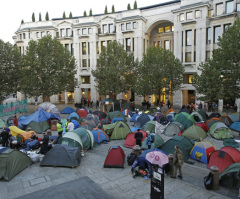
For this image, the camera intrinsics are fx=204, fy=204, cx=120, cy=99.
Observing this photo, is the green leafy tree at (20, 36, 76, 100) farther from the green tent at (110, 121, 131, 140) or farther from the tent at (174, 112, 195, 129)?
the tent at (174, 112, 195, 129)

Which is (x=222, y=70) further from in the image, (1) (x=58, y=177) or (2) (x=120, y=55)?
(1) (x=58, y=177)

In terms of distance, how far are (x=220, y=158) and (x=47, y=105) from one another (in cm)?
2130

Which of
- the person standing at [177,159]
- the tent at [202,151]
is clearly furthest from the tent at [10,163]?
the tent at [202,151]

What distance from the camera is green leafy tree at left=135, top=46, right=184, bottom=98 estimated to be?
93.1 feet

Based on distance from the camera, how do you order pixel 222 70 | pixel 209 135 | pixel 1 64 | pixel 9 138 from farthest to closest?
pixel 1 64, pixel 222 70, pixel 209 135, pixel 9 138

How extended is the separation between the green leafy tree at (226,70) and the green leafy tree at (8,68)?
25071mm

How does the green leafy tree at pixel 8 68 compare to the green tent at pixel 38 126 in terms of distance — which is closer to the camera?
the green tent at pixel 38 126

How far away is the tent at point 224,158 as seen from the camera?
976 centimetres

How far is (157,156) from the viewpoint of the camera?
7.87 metres

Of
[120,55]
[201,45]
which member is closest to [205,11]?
[201,45]

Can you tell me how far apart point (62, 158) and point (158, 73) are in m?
20.7

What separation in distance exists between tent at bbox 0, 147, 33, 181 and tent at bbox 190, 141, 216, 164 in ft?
30.8

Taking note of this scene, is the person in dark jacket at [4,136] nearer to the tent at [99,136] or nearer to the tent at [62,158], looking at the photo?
the tent at [62,158]

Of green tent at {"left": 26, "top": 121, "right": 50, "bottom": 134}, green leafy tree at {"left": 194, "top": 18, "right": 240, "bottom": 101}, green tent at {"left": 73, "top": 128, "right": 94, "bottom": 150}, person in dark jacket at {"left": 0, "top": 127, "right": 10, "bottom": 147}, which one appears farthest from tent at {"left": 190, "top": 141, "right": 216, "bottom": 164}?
green tent at {"left": 26, "top": 121, "right": 50, "bottom": 134}
